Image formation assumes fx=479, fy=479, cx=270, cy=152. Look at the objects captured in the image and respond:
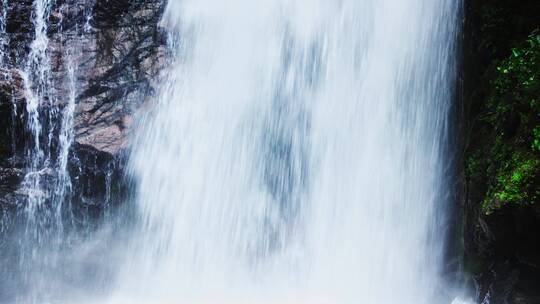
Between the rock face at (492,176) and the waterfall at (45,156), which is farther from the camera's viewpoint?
the waterfall at (45,156)

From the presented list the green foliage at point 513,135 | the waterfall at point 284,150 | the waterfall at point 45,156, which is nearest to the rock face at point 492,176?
the green foliage at point 513,135

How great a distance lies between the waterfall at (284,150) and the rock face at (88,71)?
44cm

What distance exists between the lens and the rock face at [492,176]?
5039 mm

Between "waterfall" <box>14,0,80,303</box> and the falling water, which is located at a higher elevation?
the falling water

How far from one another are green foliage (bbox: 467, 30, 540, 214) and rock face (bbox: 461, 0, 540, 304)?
0.02m

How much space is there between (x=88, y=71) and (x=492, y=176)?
278 inches

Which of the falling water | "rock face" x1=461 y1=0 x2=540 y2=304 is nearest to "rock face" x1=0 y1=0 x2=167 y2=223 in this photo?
the falling water

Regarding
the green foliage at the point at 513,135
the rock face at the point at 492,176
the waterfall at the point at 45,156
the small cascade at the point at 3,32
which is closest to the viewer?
the green foliage at the point at 513,135

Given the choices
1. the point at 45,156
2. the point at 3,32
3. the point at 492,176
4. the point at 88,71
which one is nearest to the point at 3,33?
the point at 3,32

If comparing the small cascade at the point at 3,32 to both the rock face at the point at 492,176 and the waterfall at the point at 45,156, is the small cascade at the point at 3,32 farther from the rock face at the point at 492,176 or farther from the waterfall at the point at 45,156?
the rock face at the point at 492,176

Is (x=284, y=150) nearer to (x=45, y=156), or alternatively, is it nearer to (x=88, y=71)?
(x=88, y=71)

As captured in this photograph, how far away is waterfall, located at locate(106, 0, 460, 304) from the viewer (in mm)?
8289

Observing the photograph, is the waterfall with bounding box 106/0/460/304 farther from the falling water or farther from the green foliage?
the falling water

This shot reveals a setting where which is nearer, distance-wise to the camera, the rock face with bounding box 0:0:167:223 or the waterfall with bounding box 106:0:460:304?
the waterfall with bounding box 106:0:460:304
